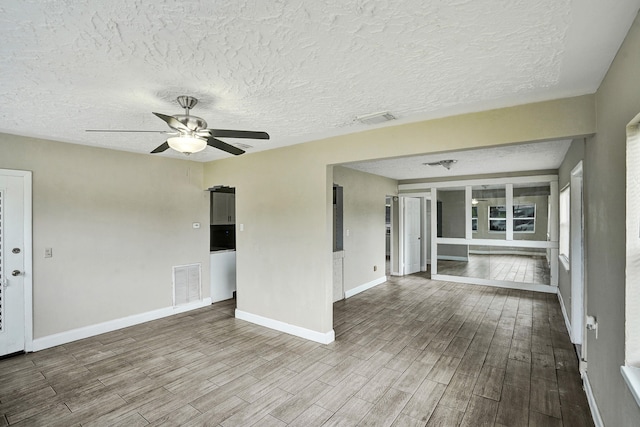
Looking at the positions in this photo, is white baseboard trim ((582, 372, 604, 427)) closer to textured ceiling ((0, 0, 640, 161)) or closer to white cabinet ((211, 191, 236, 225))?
textured ceiling ((0, 0, 640, 161))

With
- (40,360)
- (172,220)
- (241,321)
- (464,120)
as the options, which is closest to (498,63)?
(464,120)

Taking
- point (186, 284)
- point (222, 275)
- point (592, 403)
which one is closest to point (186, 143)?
point (186, 284)

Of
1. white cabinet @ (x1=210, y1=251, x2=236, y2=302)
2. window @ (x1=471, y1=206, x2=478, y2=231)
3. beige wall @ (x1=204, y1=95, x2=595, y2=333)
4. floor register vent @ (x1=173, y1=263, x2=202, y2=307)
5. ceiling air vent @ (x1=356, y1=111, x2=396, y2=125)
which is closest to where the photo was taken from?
beige wall @ (x1=204, y1=95, x2=595, y2=333)

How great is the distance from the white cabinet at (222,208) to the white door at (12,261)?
2902 mm

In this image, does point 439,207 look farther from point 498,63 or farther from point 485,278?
point 498,63

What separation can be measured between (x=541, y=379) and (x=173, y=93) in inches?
157

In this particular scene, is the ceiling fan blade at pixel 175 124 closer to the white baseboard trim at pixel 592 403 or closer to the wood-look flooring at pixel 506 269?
the white baseboard trim at pixel 592 403

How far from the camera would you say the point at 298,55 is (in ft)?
5.73

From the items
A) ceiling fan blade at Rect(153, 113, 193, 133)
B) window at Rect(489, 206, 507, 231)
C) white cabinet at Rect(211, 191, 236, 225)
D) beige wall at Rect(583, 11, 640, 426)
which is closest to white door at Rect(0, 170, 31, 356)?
ceiling fan blade at Rect(153, 113, 193, 133)

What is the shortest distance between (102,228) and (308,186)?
2.79m

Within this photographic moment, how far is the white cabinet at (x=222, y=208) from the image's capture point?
20.0ft

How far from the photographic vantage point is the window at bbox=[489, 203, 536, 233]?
241 inches

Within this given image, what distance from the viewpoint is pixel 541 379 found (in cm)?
283

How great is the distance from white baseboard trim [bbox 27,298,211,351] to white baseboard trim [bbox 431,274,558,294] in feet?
17.3
